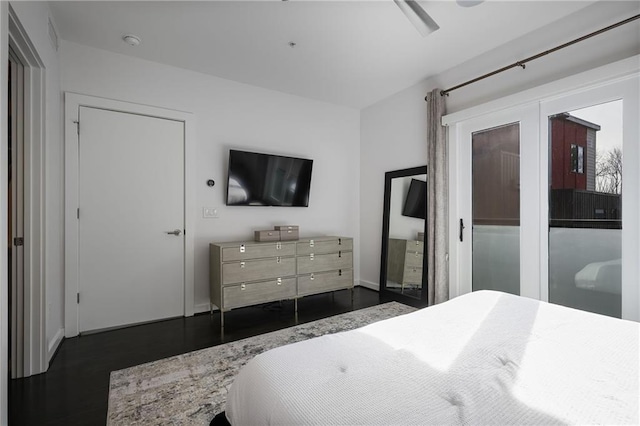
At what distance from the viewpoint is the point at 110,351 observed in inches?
99.6

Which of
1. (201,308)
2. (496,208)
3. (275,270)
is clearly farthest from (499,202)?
(201,308)

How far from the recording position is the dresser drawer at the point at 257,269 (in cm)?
312

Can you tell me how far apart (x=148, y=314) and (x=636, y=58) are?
4.59 m

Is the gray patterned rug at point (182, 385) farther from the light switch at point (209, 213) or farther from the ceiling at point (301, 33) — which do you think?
the ceiling at point (301, 33)

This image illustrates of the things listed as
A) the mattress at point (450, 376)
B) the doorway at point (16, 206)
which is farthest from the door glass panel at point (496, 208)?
the doorway at point (16, 206)

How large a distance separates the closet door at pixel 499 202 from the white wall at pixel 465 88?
12.1 inches

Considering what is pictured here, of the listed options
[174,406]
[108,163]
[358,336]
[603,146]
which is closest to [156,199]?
[108,163]

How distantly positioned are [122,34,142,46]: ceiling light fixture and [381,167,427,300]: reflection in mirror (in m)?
3.12

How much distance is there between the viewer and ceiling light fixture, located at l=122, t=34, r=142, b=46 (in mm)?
2768

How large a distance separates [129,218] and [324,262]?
2153 millimetres

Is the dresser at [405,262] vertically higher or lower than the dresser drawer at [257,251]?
lower

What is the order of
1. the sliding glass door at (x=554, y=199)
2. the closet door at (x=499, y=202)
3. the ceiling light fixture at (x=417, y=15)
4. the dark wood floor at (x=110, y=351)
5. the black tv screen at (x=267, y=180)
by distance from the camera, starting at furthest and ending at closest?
the black tv screen at (x=267, y=180), the closet door at (x=499, y=202), the sliding glass door at (x=554, y=199), the ceiling light fixture at (x=417, y=15), the dark wood floor at (x=110, y=351)

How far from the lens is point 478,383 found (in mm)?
859

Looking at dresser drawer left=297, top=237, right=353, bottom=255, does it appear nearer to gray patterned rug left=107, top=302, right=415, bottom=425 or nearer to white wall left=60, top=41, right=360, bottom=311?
white wall left=60, top=41, right=360, bottom=311
